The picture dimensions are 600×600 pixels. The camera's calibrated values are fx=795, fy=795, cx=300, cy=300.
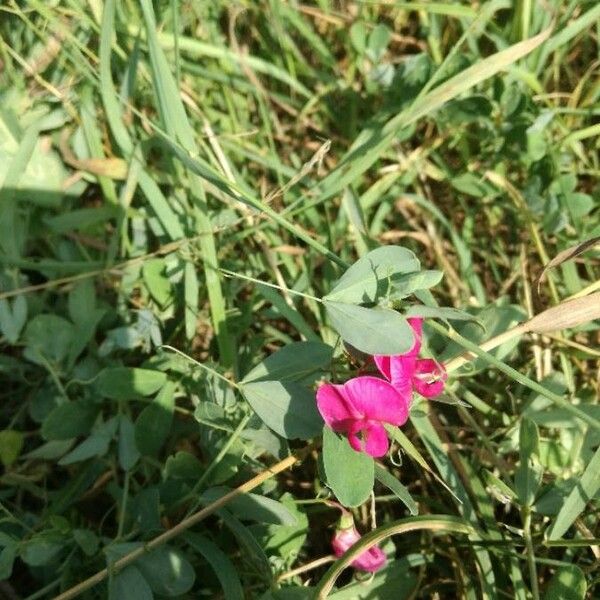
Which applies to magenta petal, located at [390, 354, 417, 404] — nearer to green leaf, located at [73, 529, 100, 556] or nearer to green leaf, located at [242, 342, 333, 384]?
green leaf, located at [242, 342, 333, 384]

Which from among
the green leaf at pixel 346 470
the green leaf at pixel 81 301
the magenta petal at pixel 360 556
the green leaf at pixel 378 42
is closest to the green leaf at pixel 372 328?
the green leaf at pixel 346 470

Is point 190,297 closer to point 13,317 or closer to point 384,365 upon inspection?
point 13,317

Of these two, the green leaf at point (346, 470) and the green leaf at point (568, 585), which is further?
the green leaf at point (568, 585)

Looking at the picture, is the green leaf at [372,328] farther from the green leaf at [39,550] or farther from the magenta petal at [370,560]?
the green leaf at [39,550]

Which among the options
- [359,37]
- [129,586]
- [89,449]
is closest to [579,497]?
[129,586]

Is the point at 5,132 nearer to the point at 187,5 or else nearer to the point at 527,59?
the point at 187,5

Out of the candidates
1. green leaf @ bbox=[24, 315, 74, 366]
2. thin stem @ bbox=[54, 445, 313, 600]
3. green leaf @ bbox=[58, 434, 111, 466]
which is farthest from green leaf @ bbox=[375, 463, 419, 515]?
green leaf @ bbox=[24, 315, 74, 366]

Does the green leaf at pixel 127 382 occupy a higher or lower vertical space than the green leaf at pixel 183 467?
higher

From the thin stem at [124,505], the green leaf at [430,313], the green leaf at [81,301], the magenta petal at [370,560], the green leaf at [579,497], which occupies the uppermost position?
the green leaf at [430,313]

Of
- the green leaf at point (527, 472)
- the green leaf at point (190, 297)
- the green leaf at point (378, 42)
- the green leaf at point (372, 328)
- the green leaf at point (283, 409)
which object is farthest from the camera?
the green leaf at point (378, 42)
